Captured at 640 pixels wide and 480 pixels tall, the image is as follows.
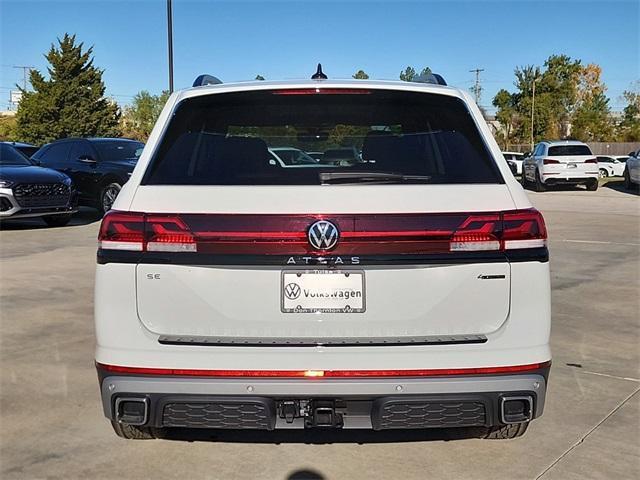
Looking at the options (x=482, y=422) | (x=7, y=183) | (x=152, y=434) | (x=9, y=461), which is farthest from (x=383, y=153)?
(x=7, y=183)

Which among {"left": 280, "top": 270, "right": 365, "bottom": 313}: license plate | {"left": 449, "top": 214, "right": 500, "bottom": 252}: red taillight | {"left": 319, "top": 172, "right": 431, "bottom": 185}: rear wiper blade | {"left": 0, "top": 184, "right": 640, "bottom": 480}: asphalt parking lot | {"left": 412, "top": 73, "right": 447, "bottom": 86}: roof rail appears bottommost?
{"left": 0, "top": 184, "right": 640, "bottom": 480}: asphalt parking lot

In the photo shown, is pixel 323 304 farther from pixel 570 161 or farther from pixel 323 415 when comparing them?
pixel 570 161

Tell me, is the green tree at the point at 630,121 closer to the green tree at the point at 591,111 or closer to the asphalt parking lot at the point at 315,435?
the green tree at the point at 591,111

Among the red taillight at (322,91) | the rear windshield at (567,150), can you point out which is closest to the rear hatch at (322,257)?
the red taillight at (322,91)

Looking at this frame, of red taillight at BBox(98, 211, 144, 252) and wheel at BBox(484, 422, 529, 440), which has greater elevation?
red taillight at BBox(98, 211, 144, 252)

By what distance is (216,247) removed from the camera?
2717mm

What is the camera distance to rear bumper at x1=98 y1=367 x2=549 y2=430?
2.70 metres

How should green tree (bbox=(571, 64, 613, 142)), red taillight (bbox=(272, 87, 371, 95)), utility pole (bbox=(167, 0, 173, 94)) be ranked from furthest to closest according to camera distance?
green tree (bbox=(571, 64, 613, 142))
utility pole (bbox=(167, 0, 173, 94))
red taillight (bbox=(272, 87, 371, 95))

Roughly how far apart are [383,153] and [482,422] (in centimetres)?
128

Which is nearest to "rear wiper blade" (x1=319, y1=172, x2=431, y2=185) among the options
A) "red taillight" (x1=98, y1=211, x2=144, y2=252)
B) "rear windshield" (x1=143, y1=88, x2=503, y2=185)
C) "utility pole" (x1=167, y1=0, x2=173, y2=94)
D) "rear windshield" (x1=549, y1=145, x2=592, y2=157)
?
"rear windshield" (x1=143, y1=88, x2=503, y2=185)

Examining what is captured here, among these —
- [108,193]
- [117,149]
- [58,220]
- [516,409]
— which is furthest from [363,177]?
[117,149]

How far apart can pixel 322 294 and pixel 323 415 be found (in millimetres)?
493

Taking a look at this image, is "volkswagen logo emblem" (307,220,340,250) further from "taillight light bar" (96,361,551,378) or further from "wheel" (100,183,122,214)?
"wheel" (100,183,122,214)

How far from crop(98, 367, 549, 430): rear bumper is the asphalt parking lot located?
61cm
